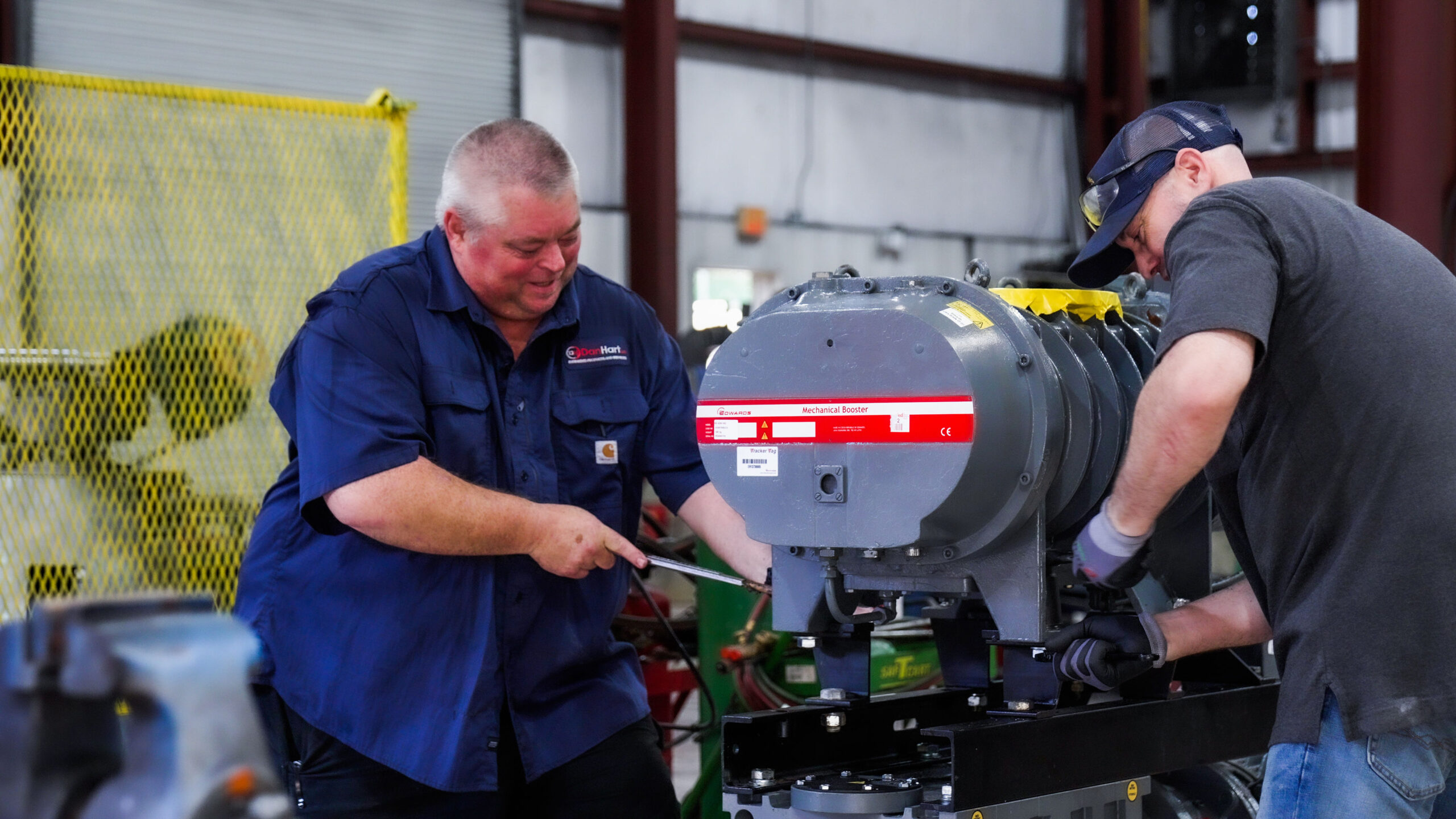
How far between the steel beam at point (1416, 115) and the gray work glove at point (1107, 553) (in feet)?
14.0

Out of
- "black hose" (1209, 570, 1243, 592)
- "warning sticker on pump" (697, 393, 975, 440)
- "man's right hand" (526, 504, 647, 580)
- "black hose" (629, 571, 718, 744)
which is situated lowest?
"black hose" (629, 571, 718, 744)

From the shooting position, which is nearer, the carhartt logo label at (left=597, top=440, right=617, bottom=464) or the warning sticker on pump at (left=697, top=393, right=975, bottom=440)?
the warning sticker on pump at (left=697, top=393, right=975, bottom=440)

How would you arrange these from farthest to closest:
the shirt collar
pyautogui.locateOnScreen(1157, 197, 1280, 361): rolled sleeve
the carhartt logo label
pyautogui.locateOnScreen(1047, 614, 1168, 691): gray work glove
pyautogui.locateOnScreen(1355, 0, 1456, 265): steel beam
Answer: pyautogui.locateOnScreen(1355, 0, 1456, 265): steel beam < the carhartt logo label < the shirt collar < pyautogui.locateOnScreen(1047, 614, 1168, 691): gray work glove < pyautogui.locateOnScreen(1157, 197, 1280, 361): rolled sleeve

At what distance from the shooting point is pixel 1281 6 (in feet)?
28.8

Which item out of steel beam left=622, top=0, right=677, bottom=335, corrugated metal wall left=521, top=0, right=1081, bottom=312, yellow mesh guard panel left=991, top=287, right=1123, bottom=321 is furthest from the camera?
corrugated metal wall left=521, top=0, right=1081, bottom=312

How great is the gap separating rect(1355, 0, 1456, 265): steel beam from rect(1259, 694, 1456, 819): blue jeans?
4.33m

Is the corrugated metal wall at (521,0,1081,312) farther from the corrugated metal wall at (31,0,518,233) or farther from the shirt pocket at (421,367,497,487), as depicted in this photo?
the shirt pocket at (421,367,497,487)

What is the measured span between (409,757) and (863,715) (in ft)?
1.91

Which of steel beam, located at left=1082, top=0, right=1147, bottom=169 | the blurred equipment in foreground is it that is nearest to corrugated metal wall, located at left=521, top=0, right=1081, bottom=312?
steel beam, located at left=1082, top=0, right=1147, bottom=169

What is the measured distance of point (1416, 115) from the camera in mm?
5383

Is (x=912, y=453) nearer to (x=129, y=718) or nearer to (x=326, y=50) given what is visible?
(x=129, y=718)

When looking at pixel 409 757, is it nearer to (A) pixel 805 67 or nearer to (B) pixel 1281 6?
(A) pixel 805 67

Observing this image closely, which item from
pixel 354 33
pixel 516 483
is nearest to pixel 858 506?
pixel 516 483

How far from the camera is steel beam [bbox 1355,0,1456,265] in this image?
5.38 meters
